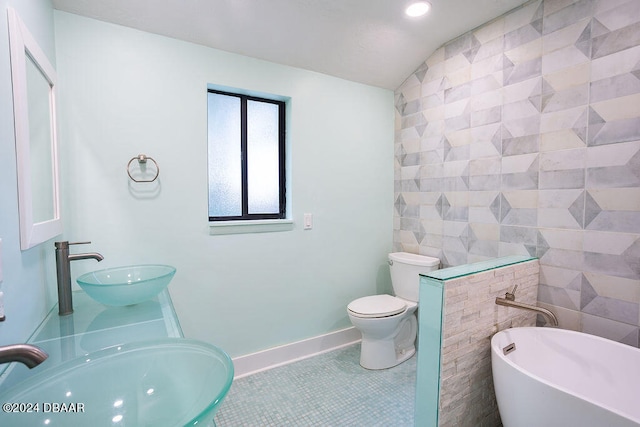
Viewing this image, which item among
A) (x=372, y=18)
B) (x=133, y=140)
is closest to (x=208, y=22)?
(x=133, y=140)

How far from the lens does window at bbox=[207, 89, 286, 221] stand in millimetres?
2186

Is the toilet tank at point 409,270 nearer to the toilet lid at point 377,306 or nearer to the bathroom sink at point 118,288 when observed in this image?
the toilet lid at point 377,306

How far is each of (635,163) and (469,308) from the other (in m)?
1.05

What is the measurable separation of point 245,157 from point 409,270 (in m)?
1.55

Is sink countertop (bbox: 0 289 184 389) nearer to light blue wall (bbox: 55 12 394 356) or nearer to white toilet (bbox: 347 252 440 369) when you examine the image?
light blue wall (bbox: 55 12 394 356)

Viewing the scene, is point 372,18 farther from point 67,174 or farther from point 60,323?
point 60,323

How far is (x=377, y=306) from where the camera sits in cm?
228

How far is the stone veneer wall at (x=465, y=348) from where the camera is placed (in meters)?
1.38

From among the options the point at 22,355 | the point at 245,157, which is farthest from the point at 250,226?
the point at 22,355

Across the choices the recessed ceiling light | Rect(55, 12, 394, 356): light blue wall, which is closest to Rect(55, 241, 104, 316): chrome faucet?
Rect(55, 12, 394, 356): light blue wall

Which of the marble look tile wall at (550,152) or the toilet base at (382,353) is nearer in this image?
the marble look tile wall at (550,152)

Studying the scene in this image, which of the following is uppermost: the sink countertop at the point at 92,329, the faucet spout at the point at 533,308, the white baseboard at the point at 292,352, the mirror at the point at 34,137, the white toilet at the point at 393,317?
the mirror at the point at 34,137

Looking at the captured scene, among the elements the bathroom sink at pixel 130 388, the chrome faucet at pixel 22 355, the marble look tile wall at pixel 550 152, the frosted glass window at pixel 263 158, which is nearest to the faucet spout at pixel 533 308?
the marble look tile wall at pixel 550 152

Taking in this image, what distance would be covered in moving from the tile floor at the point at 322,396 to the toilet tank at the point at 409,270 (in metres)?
0.54
